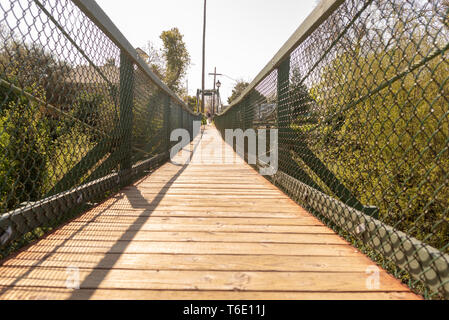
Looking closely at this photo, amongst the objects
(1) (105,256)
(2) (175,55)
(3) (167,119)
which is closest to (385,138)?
(1) (105,256)

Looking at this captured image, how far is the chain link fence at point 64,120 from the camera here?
3.82 feet

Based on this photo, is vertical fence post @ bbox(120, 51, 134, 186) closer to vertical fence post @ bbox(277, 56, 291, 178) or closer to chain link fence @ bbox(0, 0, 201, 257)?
chain link fence @ bbox(0, 0, 201, 257)

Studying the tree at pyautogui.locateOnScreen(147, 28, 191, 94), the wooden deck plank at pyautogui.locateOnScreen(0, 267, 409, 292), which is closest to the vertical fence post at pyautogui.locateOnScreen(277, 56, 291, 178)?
the wooden deck plank at pyautogui.locateOnScreen(0, 267, 409, 292)

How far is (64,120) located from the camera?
162cm

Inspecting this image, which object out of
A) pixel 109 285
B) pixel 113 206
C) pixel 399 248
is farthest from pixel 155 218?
pixel 399 248

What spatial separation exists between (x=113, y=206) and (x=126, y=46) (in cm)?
127

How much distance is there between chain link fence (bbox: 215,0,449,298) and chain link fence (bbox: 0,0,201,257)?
1.37 metres

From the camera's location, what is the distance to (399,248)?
0.95 metres

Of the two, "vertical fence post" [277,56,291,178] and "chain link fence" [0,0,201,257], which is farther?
Result: "vertical fence post" [277,56,291,178]

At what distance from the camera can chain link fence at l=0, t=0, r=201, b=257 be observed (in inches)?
45.8

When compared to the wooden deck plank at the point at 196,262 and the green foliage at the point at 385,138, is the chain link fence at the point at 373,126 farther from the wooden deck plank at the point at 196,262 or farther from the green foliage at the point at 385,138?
the wooden deck plank at the point at 196,262

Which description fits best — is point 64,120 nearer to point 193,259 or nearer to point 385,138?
point 193,259

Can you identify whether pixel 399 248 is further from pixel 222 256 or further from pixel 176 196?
pixel 176 196

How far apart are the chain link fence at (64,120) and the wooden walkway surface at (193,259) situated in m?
0.17
